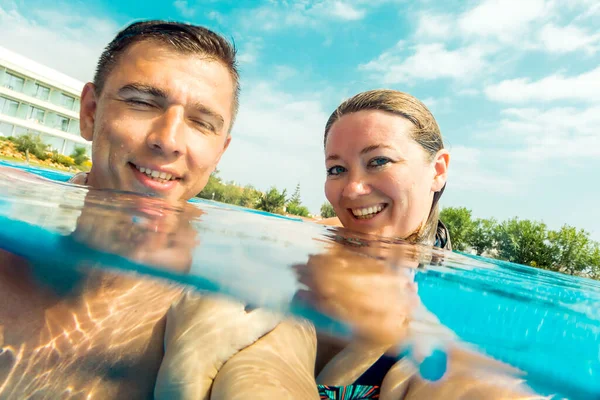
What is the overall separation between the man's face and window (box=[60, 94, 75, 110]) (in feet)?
163

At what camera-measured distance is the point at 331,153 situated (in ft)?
13.3

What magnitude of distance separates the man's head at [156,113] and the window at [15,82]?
154 feet

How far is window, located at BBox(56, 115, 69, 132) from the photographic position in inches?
1740

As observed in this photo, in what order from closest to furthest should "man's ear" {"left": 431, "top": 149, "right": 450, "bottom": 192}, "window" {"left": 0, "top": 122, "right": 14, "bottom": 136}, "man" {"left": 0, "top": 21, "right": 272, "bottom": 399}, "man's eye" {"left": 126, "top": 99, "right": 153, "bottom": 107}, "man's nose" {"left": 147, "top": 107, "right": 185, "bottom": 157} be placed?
1. "man" {"left": 0, "top": 21, "right": 272, "bottom": 399}
2. "man's nose" {"left": 147, "top": 107, "right": 185, "bottom": 157}
3. "man's eye" {"left": 126, "top": 99, "right": 153, "bottom": 107}
4. "man's ear" {"left": 431, "top": 149, "right": 450, "bottom": 192}
5. "window" {"left": 0, "top": 122, "right": 14, "bottom": 136}

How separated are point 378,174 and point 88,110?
283 centimetres

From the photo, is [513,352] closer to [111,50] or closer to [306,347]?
[306,347]

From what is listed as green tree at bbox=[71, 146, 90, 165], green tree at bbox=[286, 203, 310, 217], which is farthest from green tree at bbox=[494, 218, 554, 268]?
green tree at bbox=[71, 146, 90, 165]

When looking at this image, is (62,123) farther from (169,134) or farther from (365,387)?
(365,387)

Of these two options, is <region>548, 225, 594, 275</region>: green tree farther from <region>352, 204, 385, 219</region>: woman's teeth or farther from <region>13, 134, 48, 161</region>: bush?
<region>13, 134, 48, 161</region>: bush

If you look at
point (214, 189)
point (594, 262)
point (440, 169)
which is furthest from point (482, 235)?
point (440, 169)

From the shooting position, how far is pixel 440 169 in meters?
4.42

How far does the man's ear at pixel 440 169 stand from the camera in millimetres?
4320

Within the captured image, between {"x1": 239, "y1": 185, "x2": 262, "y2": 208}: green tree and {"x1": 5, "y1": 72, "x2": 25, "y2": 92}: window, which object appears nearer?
{"x1": 239, "y1": 185, "x2": 262, "y2": 208}: green tree

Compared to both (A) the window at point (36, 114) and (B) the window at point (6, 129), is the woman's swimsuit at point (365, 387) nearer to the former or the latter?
(B) the window at point (6, 129)
